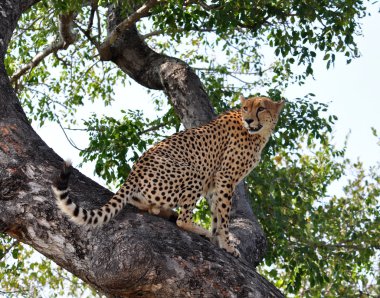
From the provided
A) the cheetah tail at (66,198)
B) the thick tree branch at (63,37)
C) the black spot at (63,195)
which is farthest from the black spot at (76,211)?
the thick tree branch at (63,37)

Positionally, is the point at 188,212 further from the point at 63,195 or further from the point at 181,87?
the point at 181,87

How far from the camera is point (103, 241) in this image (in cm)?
460

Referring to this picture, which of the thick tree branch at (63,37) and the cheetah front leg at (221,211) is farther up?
the thick tree branch at (63,37)

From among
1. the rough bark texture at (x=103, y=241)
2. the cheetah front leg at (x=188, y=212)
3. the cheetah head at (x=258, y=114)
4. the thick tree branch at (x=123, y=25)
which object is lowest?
the rough bark texture at (x=103, y=241)

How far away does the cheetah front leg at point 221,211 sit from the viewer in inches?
240

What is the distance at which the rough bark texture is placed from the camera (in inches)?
173

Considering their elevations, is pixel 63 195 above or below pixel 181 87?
below

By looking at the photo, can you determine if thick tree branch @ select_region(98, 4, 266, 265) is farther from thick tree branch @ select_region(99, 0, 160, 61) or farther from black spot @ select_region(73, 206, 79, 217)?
black spot @ select_region(73, 206, 79, 217)

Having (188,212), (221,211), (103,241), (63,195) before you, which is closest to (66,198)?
(63,195)

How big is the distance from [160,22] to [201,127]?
2.47m

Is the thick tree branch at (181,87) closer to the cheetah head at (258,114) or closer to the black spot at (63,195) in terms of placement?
the cheetah head at (258,114)

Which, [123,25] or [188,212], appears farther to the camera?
[123,25]

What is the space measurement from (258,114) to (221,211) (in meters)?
1.00

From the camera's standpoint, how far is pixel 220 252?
4816 mm
